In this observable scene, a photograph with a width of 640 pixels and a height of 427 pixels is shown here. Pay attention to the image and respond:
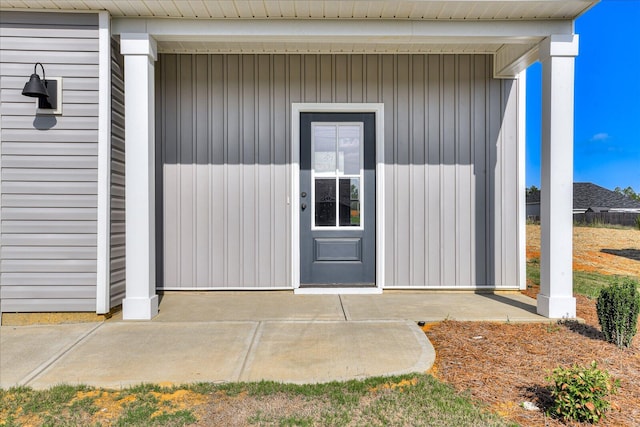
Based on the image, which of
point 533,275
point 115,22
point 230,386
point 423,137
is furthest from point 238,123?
point 533,275

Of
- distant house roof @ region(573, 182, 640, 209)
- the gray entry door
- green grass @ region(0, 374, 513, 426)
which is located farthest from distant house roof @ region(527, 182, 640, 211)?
green grass @ region(0, 374, 513, 426)

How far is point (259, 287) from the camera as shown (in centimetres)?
446

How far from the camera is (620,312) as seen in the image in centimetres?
276

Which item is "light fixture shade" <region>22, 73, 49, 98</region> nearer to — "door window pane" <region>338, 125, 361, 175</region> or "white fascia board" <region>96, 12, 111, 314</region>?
"white fascia board" <region>96, 12, 111, 314</region>

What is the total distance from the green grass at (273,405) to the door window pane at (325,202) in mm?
2418

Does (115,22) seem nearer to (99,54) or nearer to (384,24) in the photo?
(99,54)

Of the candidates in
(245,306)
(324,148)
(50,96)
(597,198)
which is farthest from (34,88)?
(597,198)

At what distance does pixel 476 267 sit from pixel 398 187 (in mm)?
1278

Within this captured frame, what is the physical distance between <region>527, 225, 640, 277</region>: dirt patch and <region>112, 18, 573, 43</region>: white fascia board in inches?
96.6

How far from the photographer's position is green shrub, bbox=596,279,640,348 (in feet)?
8.99

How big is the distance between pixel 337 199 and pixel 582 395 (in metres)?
3.02

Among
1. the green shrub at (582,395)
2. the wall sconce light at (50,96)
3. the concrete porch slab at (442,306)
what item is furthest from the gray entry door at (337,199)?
the green shrub at (582,395)

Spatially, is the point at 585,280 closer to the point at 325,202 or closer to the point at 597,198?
the point at 325,202

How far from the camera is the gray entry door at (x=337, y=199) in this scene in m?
4.48
